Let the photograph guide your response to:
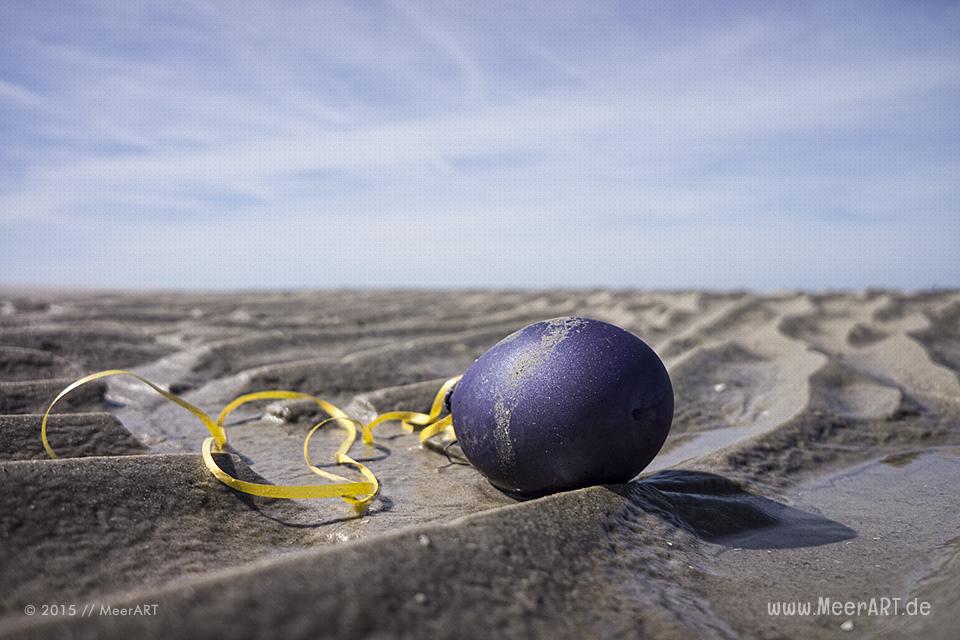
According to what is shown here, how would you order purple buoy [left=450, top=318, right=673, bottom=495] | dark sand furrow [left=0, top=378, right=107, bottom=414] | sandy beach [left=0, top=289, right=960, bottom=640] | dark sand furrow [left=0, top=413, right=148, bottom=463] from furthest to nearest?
1. dark sand furrow [left=0, top=378, right=107, bottom=414]
2. dark sand furrow [left=0, top=413, right=148, bottom=463]
3. purple buoy [left=450, top=318, right=673, bottom=495]
4. sandy beach [left=0, top=289, right=960, bottom=640]

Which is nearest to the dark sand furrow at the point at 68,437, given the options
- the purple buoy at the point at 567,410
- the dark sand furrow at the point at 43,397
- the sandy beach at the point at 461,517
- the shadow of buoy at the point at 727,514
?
the sandy beach at the point at 461,517

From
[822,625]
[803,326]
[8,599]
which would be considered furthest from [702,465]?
[803,326]

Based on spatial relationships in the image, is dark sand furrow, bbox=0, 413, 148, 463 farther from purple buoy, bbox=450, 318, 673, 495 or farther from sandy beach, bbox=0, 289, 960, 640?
purple buoy, bbox=450, 318, 673, 495

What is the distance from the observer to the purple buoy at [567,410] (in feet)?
7.77

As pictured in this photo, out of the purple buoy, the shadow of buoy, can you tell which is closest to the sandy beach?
the shadow of buoy

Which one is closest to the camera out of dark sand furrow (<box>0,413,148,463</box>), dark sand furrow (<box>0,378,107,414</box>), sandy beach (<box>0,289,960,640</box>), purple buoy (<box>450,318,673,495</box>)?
sandy beach (<box>0,289,960,640</box>)

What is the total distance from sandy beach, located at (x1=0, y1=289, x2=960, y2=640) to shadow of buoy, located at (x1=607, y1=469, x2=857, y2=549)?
10 millimetres

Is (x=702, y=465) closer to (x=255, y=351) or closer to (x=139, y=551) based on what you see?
(x=139, y=551)

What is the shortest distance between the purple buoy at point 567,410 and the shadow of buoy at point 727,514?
161 mm

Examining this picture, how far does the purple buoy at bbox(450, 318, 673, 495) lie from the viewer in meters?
2.37

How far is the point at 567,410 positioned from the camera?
2.35 m

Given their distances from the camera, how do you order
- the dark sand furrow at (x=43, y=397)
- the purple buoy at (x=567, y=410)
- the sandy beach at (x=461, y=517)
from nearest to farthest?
the sandy beach at (x=461, y=517) → the purple buoy at (x=567, y=410) → the dark sand furrow at (x=43, y=397)

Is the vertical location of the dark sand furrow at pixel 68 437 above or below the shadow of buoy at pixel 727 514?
above

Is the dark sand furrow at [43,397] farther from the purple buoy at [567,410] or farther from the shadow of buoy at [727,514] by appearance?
→ the shadow of buoy at [727,514]
